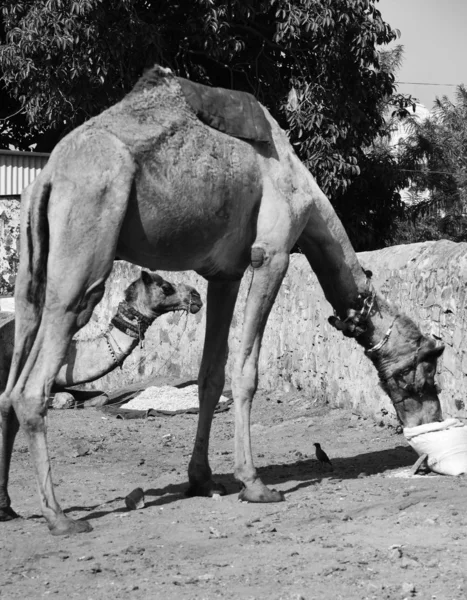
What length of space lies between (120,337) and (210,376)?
2757 millimetres

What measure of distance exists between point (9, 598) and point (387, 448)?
5.02 metres

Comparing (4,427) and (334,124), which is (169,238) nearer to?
(4,427)

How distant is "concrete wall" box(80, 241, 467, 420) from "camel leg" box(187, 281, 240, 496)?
7.87ft

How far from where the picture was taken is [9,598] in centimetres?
495

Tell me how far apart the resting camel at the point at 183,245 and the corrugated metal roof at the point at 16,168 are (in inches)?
671

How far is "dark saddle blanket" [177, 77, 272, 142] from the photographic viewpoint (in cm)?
700

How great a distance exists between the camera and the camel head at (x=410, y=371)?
25.3 ft

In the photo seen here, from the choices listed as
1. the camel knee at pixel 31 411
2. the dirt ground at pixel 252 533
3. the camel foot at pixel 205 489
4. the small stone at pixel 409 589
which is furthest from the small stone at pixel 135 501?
the small stone at pixel 409 589

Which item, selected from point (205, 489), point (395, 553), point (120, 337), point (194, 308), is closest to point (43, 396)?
point (205, 489)

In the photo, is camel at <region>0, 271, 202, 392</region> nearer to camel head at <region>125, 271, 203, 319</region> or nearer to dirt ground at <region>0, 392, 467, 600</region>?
camel head at <region>125, 271, 203, 319</region>

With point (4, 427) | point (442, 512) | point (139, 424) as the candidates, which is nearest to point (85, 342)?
point (139, 424)

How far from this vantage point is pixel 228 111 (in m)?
7.15

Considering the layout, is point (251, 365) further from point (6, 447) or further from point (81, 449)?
point (81, 449)

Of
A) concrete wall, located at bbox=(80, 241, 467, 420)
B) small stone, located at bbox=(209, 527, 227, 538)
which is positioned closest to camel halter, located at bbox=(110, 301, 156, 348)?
concrete wall, located at bbox=(80, 241, 467, 420)
